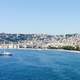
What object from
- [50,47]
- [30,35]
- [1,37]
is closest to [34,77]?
[50,47]

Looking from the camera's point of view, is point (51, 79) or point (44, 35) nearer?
point (51, 79)

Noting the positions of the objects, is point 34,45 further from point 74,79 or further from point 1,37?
point 74,79

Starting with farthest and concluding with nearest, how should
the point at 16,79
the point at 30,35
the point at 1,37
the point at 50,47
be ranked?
the point at 30,35
the point at 1,37
the point at 50,47
the point at 16,79

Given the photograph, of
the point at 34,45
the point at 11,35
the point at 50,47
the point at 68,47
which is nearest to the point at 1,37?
the point at 11,35

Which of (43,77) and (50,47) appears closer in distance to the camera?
(43,77)

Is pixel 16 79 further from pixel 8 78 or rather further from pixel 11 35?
pixel 11 35

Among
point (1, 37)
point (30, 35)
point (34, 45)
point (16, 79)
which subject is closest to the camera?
point (16, 79)

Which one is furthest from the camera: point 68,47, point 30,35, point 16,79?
point 30,35

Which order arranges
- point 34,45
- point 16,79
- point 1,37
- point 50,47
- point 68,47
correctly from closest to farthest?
point 16,79 → point 68,47 → point 50,47 → point 34,45 → point 1,37
